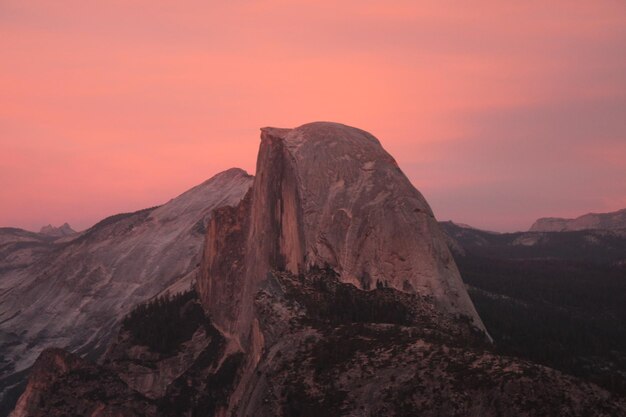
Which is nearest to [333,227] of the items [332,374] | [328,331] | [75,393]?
[328,331]

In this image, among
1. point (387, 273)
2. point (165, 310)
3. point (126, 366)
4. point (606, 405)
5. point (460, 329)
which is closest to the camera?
point (606, 405)

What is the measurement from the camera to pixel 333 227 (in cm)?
10225

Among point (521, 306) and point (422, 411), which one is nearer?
point (422, 411)

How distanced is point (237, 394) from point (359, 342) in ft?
86.9

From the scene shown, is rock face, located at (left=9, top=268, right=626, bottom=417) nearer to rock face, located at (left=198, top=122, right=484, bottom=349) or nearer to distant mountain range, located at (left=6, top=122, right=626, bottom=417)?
distant mountain range, located at (left=6, top=122, right=626, bottom=417)

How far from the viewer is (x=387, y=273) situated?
Answer: 9519cm

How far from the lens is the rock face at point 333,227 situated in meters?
95.2

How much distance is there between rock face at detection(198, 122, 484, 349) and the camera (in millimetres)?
95250

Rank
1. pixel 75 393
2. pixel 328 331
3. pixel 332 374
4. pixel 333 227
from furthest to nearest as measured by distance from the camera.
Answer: pixel 75 393 < pixel 333 227 < pixel 328 331 < pixel 332 374

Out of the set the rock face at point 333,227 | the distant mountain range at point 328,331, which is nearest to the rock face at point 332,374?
the distant mountain range at point 328,331

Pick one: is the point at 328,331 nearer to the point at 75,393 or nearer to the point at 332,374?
the point at 332,374

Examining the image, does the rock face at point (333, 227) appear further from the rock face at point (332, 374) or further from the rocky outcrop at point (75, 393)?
the rocky outcrop at point (75, 393)

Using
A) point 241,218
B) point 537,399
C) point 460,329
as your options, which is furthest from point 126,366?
point 537,399

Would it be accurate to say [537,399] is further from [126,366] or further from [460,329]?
[126,366]
